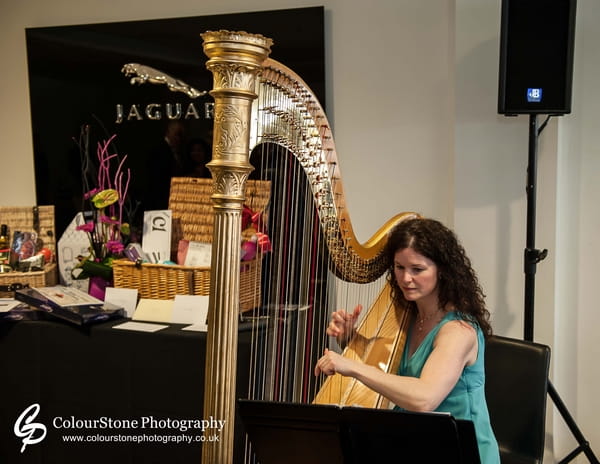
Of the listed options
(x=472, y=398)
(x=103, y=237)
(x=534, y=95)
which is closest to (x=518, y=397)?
(x=472, y=398)

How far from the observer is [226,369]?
1215mm

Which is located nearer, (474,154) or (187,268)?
(187,268)

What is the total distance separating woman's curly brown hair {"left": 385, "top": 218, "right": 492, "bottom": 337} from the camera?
1800mm

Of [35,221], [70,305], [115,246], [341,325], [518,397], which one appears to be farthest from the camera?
[35,221]

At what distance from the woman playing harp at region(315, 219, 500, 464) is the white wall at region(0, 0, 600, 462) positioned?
3.52ft

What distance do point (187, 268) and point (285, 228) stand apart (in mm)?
914

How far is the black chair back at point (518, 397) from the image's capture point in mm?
2051

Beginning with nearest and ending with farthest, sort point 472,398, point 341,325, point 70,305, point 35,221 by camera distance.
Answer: point 472,398, point 341,325, point 70,305, point 35,221

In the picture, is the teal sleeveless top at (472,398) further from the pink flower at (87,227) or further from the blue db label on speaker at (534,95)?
the pink flower at (87,227)

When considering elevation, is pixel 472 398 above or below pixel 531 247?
below

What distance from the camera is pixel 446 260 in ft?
5.92

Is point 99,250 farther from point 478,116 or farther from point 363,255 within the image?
point 478,116

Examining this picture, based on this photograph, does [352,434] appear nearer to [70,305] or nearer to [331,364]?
[331,364]

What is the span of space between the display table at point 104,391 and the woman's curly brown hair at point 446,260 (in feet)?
2.75
